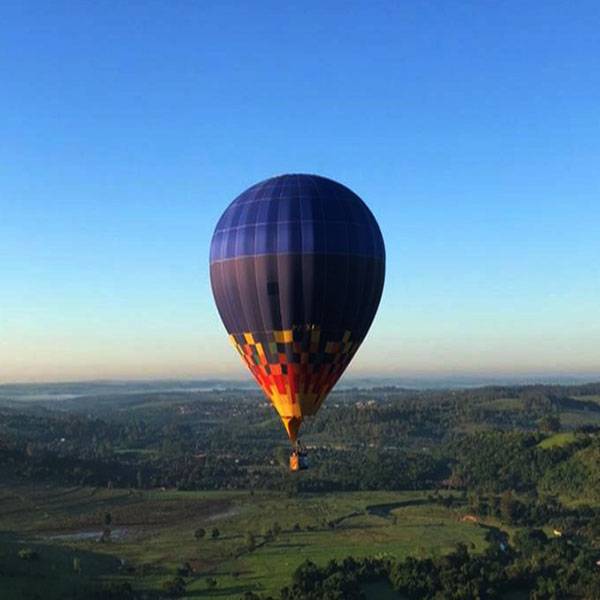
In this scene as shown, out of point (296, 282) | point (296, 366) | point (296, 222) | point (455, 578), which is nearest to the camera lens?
point (296, 282)

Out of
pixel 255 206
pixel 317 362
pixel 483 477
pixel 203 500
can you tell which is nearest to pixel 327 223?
pixel 255 206

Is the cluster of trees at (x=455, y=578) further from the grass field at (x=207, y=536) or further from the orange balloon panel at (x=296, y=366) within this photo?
the orange balloon panel at (x=296, y=366)

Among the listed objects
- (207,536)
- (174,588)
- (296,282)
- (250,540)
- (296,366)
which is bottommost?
(207,536)

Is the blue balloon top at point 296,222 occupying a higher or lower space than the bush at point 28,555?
higher

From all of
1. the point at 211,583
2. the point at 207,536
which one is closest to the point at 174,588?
the point at 211,583

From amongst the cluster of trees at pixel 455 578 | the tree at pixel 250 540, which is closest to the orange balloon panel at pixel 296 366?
the cluster of trees at pixel 455 578

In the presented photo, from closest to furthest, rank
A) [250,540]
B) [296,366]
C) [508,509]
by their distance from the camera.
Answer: [296,366], [250,540], [508,509]

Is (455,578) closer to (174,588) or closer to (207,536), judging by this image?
(174,588)
